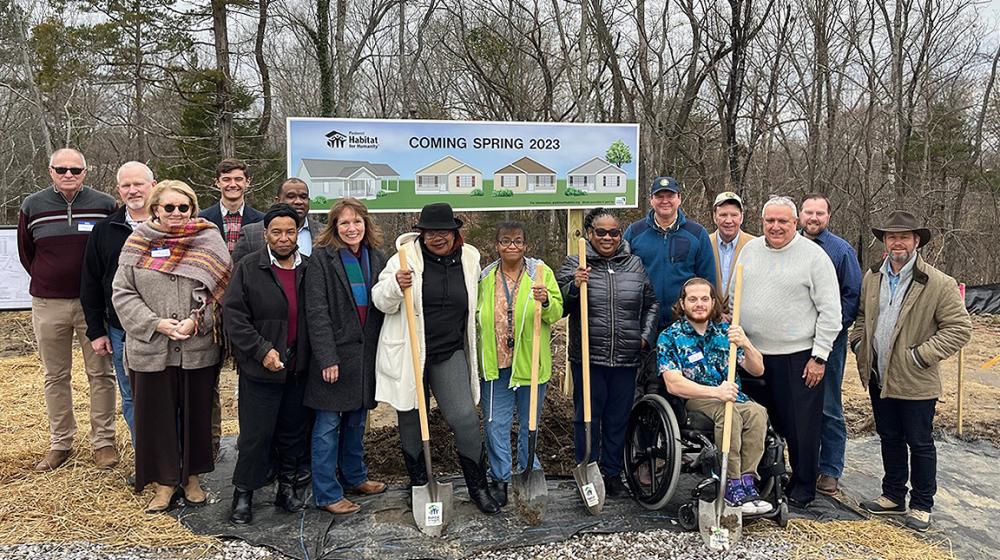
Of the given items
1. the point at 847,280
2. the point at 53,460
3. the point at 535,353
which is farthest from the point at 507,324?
the point at 53,460

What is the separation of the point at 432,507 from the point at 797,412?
6.97 ft

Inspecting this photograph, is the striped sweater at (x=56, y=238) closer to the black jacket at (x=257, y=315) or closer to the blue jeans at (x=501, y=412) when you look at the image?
the black jacket at (x=257, y=315)

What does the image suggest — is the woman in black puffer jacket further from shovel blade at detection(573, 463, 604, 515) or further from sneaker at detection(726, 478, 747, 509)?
sneaker at detection(726, 478, 747, 509)

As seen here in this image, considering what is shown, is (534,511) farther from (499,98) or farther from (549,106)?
(499,98)

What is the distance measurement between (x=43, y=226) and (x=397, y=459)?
2.65 meters

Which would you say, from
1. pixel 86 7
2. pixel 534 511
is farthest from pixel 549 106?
pixel 534 511

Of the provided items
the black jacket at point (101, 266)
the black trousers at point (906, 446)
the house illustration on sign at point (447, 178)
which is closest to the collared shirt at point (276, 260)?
the black jacket at point (101, 266)

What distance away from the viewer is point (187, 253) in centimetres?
352

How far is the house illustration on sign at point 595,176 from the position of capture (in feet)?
19.1

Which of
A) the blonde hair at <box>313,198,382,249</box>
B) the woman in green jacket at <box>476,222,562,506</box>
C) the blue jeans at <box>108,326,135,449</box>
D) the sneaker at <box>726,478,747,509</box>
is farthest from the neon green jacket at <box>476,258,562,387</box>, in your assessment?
the blue jeans at <box>108,326,135,449</box>

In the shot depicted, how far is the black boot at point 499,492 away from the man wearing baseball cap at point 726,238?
1.79m

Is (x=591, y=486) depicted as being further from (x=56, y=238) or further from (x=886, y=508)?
(x=56, y=238)

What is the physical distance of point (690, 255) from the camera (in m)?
3.93

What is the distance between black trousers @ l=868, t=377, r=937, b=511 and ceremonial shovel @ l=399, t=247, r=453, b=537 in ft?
8.41
